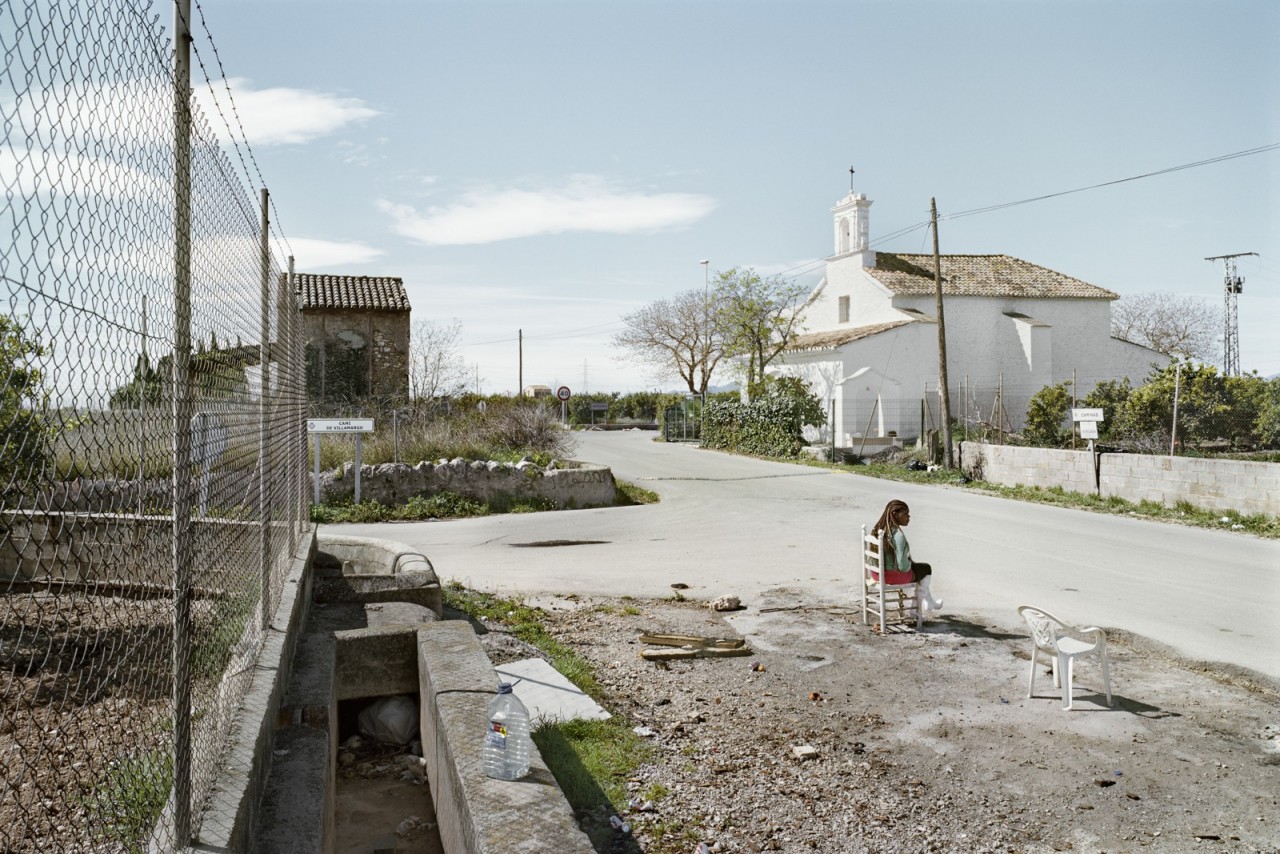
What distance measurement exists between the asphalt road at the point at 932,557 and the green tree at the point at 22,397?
7.87m

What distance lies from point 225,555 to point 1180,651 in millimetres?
7147

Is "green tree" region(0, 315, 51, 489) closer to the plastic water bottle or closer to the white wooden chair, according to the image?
the plastic water bottle

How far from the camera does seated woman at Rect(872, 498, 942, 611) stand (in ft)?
26.5

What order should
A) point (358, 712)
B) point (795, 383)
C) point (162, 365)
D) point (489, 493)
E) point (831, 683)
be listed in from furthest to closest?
point (795, 383) < point (489, 493) < point (831, 683) < point (358, 712) < point (162, 365)

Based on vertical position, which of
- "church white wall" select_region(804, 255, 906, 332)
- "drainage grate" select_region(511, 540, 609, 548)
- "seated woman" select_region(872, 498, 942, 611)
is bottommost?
"drainage grate" select_region(511, 540, 609, 548)

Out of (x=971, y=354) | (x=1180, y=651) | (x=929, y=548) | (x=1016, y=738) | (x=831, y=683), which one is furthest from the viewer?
(x=971, y=354)

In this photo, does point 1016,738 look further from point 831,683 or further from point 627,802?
point 627,802

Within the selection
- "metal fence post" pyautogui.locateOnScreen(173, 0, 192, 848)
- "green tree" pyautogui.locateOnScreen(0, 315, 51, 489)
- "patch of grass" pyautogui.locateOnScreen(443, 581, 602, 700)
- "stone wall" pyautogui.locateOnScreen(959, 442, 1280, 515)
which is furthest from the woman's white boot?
"stone wall" pyautogui.locateOnScreen(959, 442, 1280, 515)

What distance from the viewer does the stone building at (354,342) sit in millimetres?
30359

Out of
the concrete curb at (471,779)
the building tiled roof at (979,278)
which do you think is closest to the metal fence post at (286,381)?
the concrete curb at (471,779)

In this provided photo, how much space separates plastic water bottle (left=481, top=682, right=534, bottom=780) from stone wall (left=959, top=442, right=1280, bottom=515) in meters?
14.1

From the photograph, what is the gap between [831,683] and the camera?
6.61m

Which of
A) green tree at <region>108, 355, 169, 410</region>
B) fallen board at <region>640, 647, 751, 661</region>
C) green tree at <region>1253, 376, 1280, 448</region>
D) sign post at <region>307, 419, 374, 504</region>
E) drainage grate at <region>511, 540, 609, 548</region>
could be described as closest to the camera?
green tree at <region>108, 355, 169, 410</region>

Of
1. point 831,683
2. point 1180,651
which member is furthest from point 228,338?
point 1180,651
